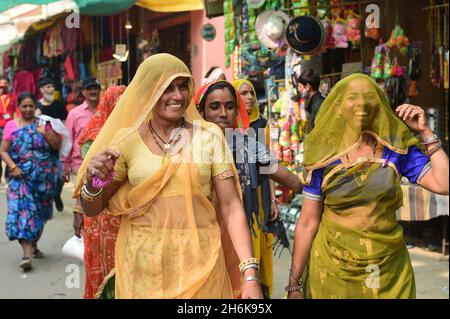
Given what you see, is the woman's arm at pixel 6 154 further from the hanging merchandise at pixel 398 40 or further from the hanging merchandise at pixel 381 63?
the hanging merchandise at pixel 398 40

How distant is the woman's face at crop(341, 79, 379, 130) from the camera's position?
252cm

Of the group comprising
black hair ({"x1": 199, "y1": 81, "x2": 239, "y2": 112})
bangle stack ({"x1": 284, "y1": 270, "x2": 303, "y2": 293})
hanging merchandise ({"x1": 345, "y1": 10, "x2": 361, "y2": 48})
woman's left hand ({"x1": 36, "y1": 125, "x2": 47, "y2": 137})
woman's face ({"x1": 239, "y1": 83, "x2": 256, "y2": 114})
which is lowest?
bangle stack ({"x1": 284, "y1": 270, "x2": 303, "y2": 293})

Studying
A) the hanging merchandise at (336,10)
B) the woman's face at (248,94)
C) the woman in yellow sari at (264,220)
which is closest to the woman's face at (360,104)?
the woman in yellow sari at (264,220)

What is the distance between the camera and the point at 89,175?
7.64 feet

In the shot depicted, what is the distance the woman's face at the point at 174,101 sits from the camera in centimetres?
243

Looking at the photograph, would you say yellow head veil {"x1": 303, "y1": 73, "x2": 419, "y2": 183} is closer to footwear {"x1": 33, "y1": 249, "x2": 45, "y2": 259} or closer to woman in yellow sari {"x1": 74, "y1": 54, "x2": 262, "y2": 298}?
woman in yellow sari {"x1": 74, "y1": 54, "x2": 262, "y2": 298}

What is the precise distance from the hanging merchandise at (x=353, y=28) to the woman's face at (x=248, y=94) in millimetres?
2501

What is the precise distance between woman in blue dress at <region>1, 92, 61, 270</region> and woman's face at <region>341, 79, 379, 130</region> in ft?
13.2

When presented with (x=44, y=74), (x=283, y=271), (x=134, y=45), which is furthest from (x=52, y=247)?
(x=44, y=74)

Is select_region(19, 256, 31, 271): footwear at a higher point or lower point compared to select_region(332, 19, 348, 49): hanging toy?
lower

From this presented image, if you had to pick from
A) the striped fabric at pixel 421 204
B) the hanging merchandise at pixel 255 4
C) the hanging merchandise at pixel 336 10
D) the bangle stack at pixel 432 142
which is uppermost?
the hanging merchandise at pixel 255 4

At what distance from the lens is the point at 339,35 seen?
6535 mm

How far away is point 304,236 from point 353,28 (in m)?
4.18

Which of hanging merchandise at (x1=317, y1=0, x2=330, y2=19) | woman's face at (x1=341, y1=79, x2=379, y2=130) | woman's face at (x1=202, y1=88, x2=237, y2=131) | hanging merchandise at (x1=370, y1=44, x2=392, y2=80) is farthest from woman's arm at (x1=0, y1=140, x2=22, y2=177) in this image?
woman's face at (x1=341, y1=79, x2=379, y2=130)
